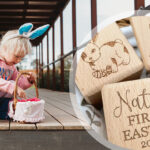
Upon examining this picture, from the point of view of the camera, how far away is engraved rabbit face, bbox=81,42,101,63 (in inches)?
34.0

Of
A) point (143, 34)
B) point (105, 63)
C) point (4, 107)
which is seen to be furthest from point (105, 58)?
point (4, 107)

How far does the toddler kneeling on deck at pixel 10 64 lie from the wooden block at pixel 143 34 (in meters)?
0.55

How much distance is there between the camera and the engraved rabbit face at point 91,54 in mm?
864

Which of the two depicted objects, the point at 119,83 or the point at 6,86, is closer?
the point at 119,83

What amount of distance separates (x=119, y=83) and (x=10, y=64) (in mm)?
657

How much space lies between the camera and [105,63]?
86 centimetres

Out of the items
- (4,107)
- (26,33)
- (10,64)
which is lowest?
(4,107)

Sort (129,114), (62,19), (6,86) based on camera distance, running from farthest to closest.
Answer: (62,19) → (6,86) → (129,114)

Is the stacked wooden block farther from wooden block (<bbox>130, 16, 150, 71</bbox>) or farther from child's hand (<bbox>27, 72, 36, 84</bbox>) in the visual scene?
child's hand (<bbox>27, 72, 36, 84</bbox>)

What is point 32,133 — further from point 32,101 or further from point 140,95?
point 140,95

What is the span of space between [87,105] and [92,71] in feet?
0.63

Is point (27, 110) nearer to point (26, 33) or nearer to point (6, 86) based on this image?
point (6, 86)

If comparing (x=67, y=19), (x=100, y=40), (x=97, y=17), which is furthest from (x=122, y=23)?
(x=67, y=19)

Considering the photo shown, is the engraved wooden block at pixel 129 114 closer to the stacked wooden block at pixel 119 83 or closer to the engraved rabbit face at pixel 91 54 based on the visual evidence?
the stacked wooden block at pixel 119 83
